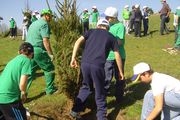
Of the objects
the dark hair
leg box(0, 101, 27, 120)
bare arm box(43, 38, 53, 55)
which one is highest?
the dark hair

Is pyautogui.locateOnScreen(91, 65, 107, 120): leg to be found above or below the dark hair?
below

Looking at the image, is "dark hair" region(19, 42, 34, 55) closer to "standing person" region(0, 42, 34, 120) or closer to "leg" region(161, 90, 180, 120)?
"standing person" region(0, 42, 34, 120)

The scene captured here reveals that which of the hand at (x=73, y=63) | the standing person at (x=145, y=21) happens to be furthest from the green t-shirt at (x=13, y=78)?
the standing person at (x=145, y=21)

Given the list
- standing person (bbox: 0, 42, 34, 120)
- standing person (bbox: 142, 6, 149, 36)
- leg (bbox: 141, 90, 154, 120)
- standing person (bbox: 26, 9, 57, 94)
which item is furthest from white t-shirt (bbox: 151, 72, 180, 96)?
standing person (bbox: 142, 6, 149, 36)

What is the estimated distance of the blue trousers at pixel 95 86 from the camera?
805 centimetres

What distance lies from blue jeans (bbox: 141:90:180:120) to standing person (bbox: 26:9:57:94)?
10.7 ft

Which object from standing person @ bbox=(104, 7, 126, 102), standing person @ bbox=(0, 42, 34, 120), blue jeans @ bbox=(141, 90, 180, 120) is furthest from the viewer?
standing person @ bbox=(104, 7, 126, 102)

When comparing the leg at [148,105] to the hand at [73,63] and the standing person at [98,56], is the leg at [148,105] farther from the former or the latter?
the hand at [73,63]

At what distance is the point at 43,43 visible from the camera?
9.73m

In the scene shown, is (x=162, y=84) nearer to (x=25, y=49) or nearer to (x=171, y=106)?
(x=171, y=106)

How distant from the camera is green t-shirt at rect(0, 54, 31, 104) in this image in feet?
21.8

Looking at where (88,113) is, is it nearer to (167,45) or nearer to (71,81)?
(71,81)

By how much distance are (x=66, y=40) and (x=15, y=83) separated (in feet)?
8.70

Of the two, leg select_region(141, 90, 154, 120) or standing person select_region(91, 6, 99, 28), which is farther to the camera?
standing person select_region(91, 6, 99, 28)
